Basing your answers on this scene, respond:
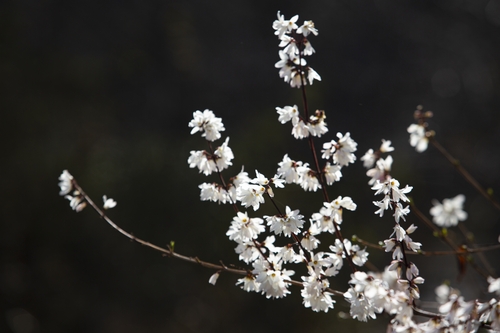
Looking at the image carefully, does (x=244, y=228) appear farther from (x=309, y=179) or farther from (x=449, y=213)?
(x=449, y=213)

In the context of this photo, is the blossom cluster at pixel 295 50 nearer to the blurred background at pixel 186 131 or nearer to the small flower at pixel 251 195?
the small flower at pixel 251 195

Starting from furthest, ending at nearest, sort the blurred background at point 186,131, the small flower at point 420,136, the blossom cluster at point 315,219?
1. the blurred background at point 186,131
2. the small flower at point 420,136
3. the blossom cluster at point 315,219

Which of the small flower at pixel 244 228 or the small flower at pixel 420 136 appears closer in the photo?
the small flower at pixel 244 228

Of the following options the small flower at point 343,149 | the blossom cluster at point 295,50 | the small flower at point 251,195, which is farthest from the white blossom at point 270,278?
the blossom cluster at point 295,50

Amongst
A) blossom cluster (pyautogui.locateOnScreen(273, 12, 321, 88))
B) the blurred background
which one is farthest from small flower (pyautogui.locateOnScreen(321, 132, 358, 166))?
the blurred background

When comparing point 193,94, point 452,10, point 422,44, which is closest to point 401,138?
point 422,44

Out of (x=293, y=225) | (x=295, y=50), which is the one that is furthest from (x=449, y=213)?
(x=295, y=50)

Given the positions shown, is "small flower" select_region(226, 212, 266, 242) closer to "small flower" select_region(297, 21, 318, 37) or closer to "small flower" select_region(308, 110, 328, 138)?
"small flower" select_region(308, 110, 328, 138)

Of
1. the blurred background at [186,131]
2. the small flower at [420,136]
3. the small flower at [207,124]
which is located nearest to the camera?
the small flower at [207,124]

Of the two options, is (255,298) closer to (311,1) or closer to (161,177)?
(161,177)
